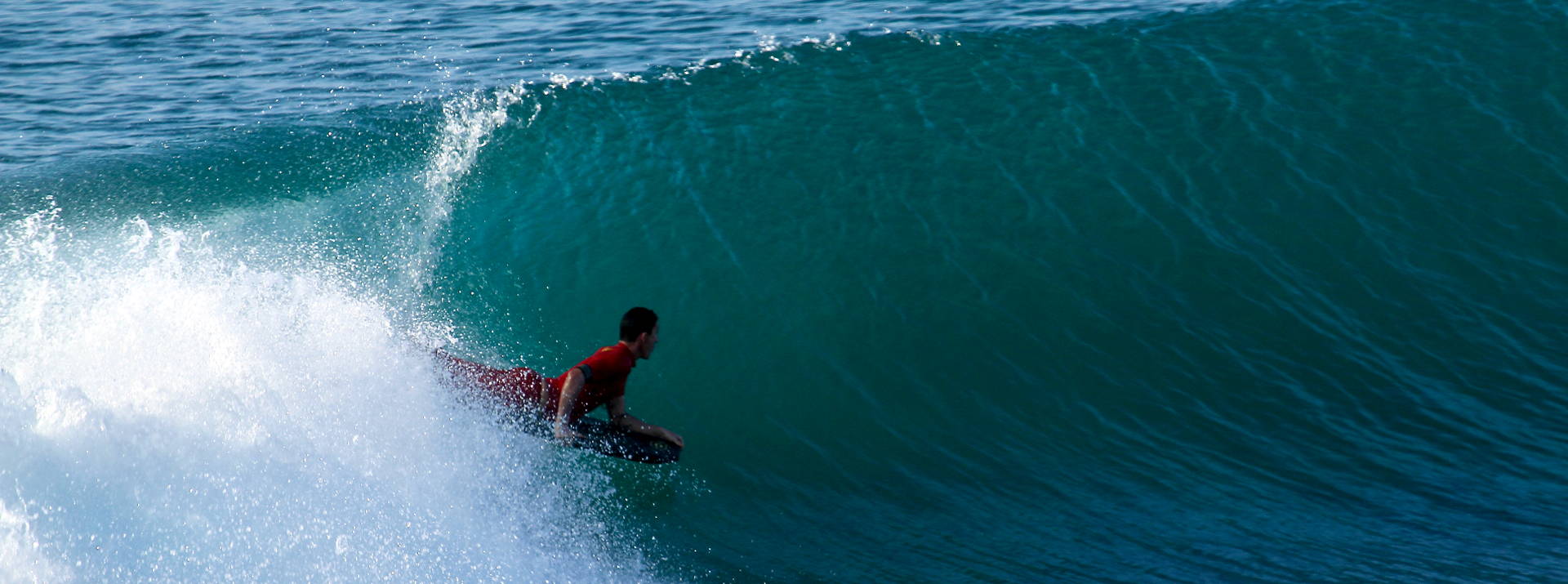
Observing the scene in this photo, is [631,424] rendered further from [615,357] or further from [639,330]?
[639,330]

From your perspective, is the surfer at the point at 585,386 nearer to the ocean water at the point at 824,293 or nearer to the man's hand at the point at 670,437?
the man's hand at the point at 670,437

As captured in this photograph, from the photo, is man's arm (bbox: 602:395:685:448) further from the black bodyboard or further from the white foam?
the white foam

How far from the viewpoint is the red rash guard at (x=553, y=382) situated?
7.13m

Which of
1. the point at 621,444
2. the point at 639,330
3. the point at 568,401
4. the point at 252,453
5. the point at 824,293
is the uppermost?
the point at 639,330

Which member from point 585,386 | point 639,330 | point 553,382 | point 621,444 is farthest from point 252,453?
point 639,330

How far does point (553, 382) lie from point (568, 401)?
494mm

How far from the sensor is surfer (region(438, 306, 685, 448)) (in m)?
7.06

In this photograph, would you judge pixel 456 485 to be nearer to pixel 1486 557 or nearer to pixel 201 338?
pixel 201 338

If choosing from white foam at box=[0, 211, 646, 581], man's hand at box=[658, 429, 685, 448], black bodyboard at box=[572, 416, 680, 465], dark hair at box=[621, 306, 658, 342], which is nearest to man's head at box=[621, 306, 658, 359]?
dark hair at box=[621, 306, 658, 342]

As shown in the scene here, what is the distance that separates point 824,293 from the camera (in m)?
10.2

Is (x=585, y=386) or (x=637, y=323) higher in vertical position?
(x=637, y=323)

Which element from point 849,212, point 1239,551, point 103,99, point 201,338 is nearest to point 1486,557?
point 1239,551

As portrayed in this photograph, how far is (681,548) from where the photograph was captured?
24.1ft

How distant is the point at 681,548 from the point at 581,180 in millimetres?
5182
